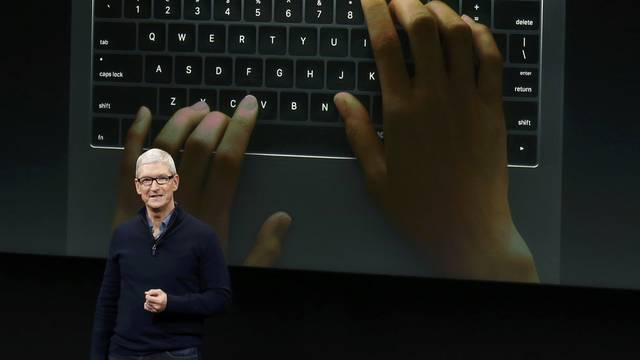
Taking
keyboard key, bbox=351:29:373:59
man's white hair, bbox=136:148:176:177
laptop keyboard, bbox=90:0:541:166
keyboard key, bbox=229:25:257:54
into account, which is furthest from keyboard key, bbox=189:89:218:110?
man's white hair, bbox=136:148:176:177

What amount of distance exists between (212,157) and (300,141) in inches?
7.9

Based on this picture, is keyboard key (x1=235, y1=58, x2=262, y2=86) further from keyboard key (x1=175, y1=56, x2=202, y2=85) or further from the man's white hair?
the man's white hair

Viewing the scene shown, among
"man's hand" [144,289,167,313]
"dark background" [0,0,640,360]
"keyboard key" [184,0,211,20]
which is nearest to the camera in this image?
"man's hand" [144,289,167,313]

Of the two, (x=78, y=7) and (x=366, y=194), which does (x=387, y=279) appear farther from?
(x=78, y=7)

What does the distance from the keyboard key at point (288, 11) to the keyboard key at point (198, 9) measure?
0.48 feet

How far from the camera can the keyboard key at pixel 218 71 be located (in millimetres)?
2088

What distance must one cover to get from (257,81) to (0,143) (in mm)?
615

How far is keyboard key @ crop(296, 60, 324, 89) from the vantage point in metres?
2.06

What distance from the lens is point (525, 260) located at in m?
2.03

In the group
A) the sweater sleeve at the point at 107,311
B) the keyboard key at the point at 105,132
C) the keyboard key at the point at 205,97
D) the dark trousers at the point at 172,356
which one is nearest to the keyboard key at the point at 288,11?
the keyboard key at the point at 205,97

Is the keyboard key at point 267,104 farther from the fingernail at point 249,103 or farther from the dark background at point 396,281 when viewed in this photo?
the dark background at point 396,281

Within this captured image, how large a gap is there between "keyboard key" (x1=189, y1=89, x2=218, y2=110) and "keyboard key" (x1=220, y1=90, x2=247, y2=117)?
15 millimetres

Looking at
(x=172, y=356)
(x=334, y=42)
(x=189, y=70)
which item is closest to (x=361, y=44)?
(x=334, y=42)

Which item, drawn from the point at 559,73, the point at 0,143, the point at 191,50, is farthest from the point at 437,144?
the point at 0,143
